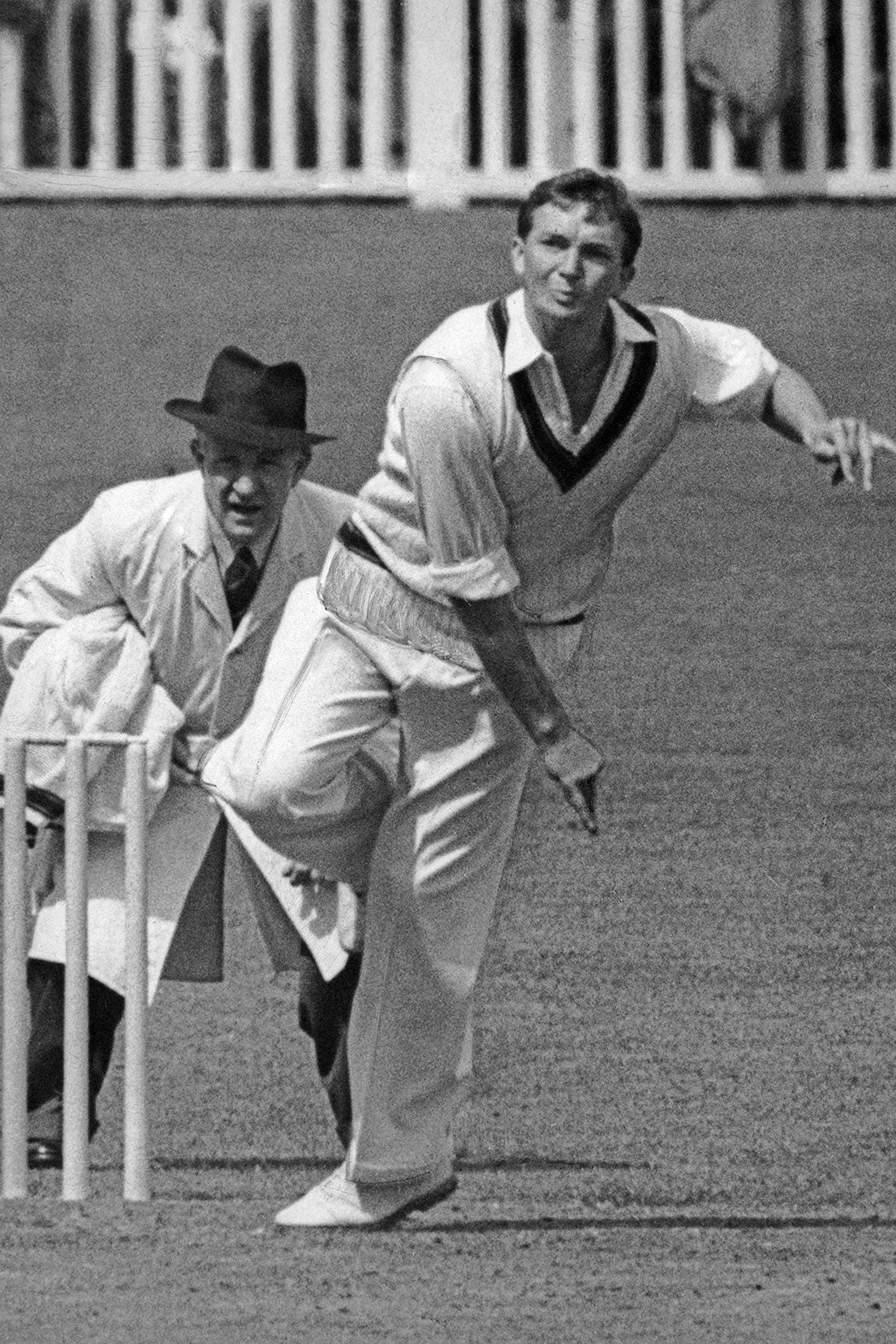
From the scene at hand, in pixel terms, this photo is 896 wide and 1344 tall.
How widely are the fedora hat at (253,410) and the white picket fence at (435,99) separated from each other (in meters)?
6.78

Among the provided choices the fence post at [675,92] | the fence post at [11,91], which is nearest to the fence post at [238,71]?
the fence post at [11,91]

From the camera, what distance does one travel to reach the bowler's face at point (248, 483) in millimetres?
7074

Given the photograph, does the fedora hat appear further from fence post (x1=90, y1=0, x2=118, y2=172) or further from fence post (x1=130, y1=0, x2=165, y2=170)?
fence post (x1=90, y1=0, x2=118, y2=172)

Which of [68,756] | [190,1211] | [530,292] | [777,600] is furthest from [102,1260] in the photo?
[777,600]

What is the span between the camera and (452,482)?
19.3ft

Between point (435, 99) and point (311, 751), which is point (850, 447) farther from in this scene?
point (435, 99)

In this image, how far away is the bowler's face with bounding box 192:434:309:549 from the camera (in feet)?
23.2

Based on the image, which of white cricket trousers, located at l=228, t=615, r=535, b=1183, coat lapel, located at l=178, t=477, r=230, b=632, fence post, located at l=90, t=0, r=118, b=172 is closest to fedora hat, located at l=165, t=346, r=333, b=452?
coat lapel, located at l=178, t=477, r=230, b=632

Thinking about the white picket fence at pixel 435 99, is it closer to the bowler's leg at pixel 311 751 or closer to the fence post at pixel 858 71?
the fence post at pixel 858 71

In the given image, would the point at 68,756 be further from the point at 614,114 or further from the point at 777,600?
the point at 614,114

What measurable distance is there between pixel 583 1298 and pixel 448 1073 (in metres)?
0.83

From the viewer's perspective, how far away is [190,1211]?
20.7 feet

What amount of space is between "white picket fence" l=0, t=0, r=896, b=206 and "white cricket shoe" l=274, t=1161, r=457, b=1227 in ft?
26.3

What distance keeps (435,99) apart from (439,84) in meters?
0.06
